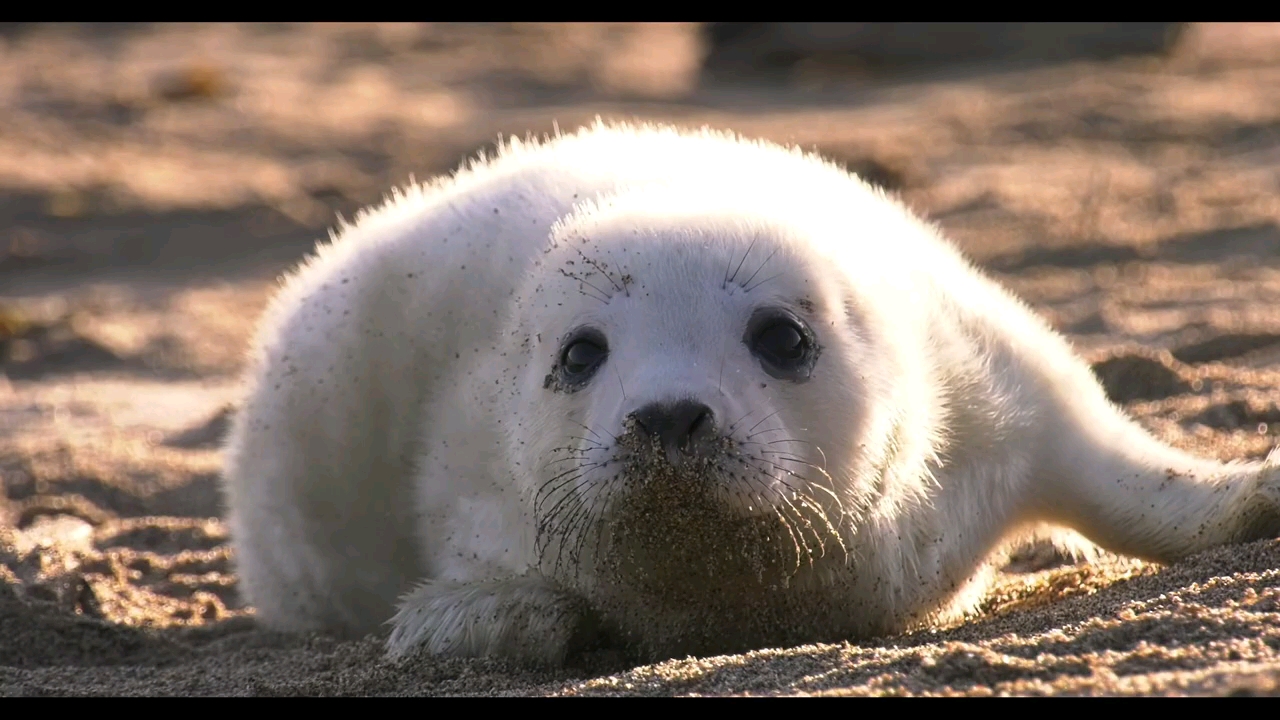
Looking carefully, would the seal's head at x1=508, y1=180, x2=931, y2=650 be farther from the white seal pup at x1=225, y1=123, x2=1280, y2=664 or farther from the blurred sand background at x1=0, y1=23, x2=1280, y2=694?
the blurred sand background at x1=0, y1=23, x2=1280, y2=694

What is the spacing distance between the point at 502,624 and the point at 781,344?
0.92 m

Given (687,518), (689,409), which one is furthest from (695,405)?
(687,518)

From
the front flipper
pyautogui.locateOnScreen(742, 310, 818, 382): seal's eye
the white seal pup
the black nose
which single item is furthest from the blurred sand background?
pyautogui.locateOnScreen(742, 310, 818, 382): seal's eye

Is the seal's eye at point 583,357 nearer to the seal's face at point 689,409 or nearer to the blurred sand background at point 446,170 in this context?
the seal's face at point 689,409

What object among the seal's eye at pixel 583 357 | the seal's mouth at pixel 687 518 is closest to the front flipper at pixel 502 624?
the seal's mouth at pixel 687 518

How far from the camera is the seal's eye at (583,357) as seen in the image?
3.82 m

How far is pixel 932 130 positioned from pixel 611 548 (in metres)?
7.94

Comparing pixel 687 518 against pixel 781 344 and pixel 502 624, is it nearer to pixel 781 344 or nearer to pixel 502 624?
pixel 781 344

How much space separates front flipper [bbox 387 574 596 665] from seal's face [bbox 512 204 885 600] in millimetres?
96

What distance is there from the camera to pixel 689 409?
135 inches

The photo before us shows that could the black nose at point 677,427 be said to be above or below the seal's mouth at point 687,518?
above

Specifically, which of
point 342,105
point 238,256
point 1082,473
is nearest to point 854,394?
point 1082,473
